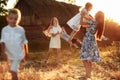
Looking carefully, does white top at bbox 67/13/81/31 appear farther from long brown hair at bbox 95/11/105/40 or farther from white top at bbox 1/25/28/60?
white top at bbox 1/25/28/60

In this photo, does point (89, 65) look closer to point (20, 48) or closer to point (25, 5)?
point (20, 48)

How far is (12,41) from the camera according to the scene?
7.86 meters

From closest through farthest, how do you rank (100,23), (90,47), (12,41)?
(12,41) → (100,23) → (90,47)

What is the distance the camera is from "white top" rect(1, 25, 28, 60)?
784 centimetres

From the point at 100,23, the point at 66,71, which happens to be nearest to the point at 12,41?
the point at 100,23

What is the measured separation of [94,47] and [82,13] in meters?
0.99

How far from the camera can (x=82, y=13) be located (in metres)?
10.7

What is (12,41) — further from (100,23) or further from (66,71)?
(66,71)

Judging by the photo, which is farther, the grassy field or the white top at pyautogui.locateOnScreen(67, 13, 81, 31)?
the white top at pyautogui.locateOnScreen(67, 13, 81, 31)

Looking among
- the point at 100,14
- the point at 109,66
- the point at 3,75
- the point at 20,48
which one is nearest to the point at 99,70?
the point at 109,66

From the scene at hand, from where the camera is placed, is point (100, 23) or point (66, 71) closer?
point (100, 23)

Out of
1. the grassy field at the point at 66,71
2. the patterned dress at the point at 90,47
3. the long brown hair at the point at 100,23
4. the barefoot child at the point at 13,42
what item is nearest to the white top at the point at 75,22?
the patterned dress at the point at 90,47

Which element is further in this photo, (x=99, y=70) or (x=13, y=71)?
(x=99, y=70)

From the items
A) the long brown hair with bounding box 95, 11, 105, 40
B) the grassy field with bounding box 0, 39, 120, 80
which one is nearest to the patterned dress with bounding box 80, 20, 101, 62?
the long brown hair with bounding box 95, 11, 105, 40
